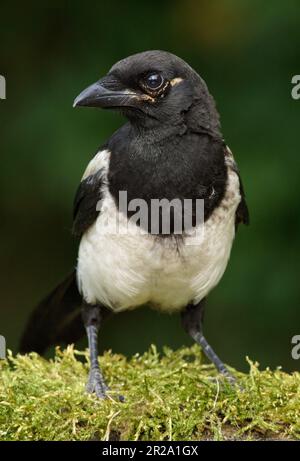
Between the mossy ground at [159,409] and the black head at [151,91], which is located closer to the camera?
the mossy ground at [159,409]

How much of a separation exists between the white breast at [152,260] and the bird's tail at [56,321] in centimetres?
45

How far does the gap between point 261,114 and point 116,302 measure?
5.77 feet

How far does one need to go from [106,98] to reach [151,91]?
0.57ft

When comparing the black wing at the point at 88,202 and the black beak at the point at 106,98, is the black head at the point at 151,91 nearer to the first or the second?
the black beak at the point at 106,98

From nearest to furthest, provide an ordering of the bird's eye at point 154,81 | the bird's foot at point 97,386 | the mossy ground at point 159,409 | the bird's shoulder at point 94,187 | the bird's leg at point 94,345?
the mossy ground at point 159,409 < the bird's foot at point 97,386 < the bird's leg at point 94,345 < the bird's eye at point 154,81 < the bird's shoulder at point 94,187

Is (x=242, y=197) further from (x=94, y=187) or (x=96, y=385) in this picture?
(x=96, y=385)

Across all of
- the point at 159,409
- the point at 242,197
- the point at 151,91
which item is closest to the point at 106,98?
the point at 151,91

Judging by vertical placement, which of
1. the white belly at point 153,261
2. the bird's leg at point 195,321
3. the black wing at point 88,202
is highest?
the black wing at point 88,202

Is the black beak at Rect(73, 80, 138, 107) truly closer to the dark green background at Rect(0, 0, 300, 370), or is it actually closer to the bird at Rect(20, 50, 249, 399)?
the bird at Rect(20, 50, 249, 399)

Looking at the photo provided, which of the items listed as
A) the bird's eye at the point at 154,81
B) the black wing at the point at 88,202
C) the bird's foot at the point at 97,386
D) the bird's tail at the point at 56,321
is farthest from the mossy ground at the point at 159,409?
the bird's eye at the point at 154,81

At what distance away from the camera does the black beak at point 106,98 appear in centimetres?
352

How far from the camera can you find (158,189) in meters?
3.52

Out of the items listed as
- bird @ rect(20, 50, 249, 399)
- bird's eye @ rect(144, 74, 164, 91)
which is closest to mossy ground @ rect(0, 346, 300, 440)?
bird @ rect(20, 50, 249, 399)
